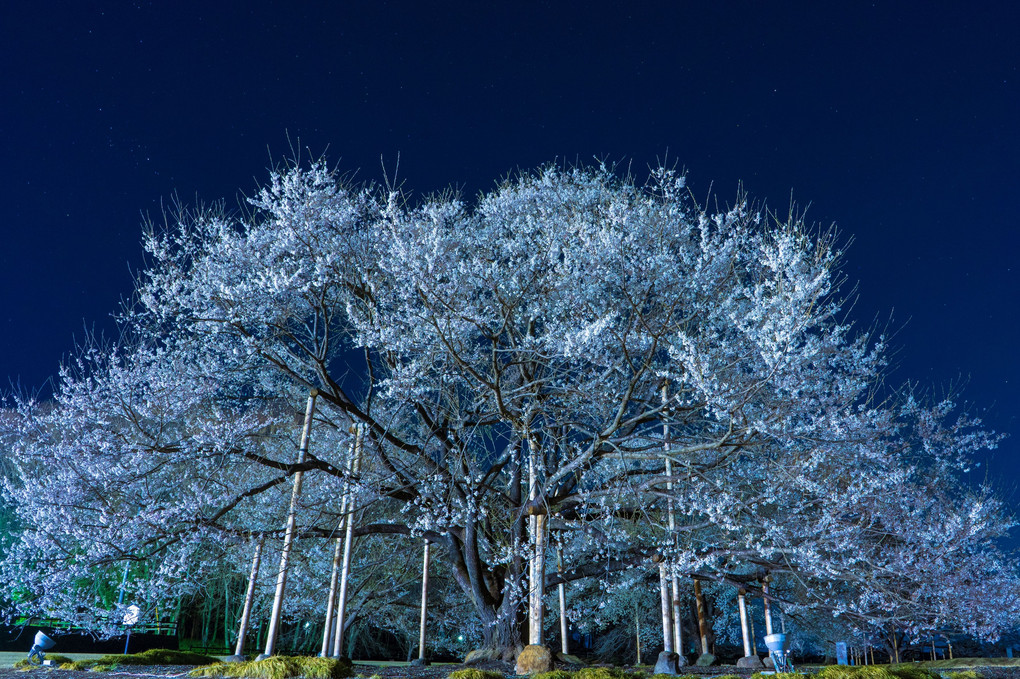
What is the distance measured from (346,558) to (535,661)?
4023 millimetres

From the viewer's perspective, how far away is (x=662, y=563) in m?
11.8

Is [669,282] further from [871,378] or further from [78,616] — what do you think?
[78,616]

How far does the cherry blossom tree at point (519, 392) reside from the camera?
10633 millimetres

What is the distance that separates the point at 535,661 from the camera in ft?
31.6

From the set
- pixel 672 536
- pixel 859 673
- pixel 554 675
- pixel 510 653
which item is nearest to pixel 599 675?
pixel 554 675

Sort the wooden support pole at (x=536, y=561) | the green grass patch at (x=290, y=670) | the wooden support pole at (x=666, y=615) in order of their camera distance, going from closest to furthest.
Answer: the green grass patch at (x=290, y=670) → the wooden support pole at (x=536, y=561) → the wooden support pole at (x=666, y=615)

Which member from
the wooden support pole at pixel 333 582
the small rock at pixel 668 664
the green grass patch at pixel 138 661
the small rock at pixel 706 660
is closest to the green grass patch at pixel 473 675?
the small rock at pixel 668 664

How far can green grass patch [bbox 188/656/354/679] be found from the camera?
25.9ft

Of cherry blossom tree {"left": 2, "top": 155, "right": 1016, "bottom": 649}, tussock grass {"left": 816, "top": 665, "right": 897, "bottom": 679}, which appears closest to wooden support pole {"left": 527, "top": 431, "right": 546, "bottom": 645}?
cherry blossom tree {"left": 2, "top": 155, "right": 1016, "bottom": 649}

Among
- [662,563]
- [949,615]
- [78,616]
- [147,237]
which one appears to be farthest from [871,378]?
[78,616]

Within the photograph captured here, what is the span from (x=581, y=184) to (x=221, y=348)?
870 cm

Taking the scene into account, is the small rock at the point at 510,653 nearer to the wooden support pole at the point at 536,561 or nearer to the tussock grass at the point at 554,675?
the wooden support pole at the point at 536,561

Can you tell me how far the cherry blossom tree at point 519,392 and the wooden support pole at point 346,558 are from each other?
42cm

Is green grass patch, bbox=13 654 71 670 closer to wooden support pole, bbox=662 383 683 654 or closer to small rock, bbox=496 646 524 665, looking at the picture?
small rock, bbox=496 646 524 665
